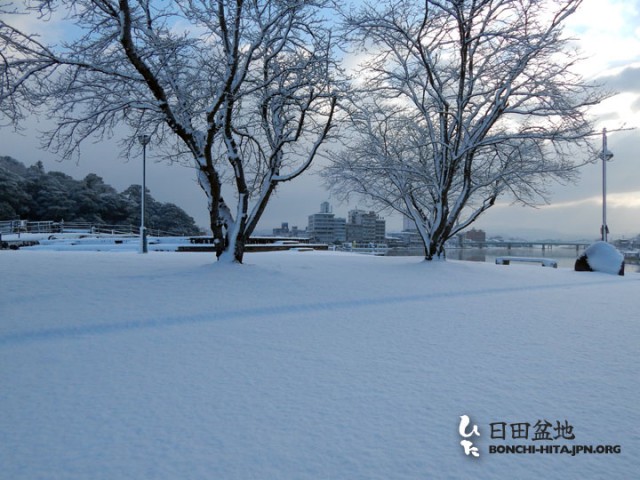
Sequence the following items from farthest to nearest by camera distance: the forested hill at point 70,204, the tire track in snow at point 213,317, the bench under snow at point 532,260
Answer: the forested hill at point 70,204 → the bench under snow at point 532,260 → the tire track in snow at point 213,317

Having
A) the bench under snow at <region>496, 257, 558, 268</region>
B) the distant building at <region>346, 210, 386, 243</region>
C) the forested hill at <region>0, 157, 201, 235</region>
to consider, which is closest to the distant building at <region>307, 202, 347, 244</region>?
the distant building at <region>346, 210, 386, 243</region>

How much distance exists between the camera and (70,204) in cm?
5312

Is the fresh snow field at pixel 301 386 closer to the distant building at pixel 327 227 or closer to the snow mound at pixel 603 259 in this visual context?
the snow mound at pixel 603 259

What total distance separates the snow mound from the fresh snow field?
906 centimetres

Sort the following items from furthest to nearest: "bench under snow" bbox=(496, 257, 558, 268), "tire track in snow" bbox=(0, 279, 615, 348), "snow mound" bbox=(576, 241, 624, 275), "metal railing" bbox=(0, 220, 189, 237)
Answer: "metal railing" bbox=(0, 220, 189, 237) → "bench under snow" bbox=(496, 257, 558, 268) → "snow mound" bbox=(576, 241, 624, 275) → "tire track in snow" bbox=(0, 279, 615, 348)

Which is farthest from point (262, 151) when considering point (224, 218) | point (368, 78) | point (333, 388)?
point (333, 388)

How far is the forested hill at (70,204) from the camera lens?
49.2 metres

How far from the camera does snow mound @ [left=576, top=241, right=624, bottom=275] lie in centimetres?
1553

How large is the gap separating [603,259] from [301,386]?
16466 mm

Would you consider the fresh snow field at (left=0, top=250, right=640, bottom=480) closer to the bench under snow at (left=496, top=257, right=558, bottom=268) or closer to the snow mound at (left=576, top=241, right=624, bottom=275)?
the snow mound at (left=576, top=241, right=624, bottom=275)

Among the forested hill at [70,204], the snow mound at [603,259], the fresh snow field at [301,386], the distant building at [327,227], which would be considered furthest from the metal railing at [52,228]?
the distant building at [327,227]

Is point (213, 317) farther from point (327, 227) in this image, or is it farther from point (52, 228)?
point (327, 227)

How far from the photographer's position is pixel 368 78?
1680 centimetres

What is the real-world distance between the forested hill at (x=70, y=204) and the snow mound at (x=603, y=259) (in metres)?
54.2
